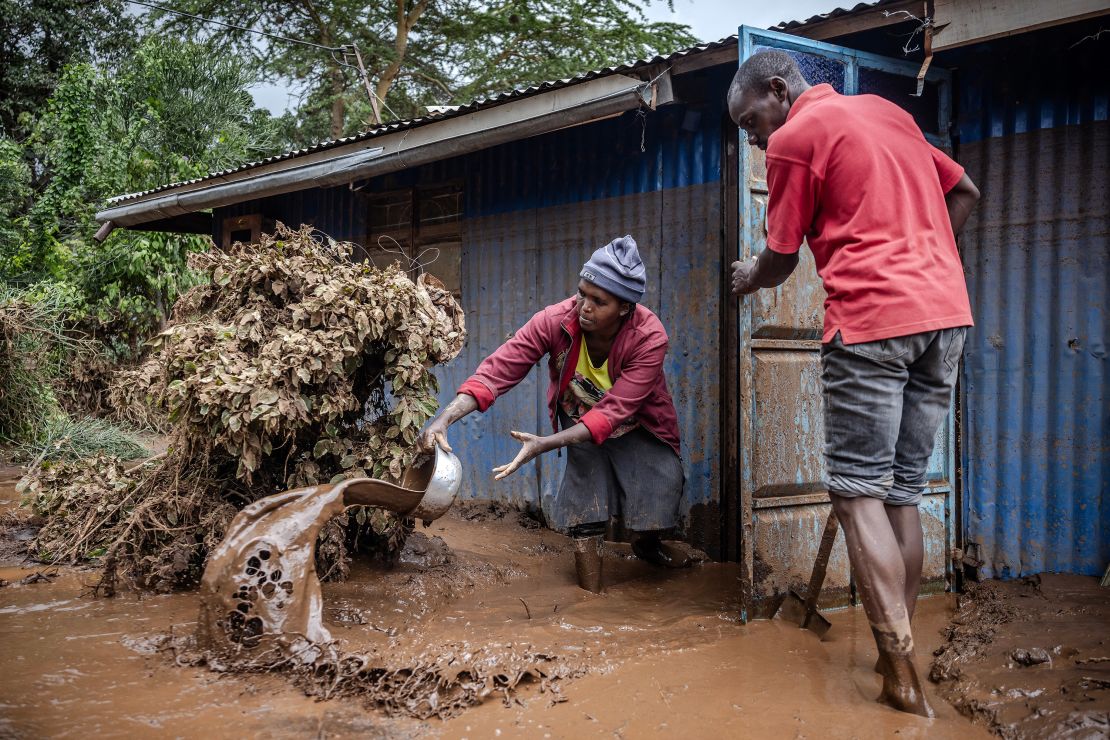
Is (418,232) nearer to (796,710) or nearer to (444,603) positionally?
(444,603)

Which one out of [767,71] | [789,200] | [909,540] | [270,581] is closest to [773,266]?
[789,200]

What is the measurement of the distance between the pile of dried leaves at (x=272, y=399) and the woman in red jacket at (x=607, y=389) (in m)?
0.54

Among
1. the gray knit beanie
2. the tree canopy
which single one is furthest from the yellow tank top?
the tree canopy

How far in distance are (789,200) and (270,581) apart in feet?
7.49

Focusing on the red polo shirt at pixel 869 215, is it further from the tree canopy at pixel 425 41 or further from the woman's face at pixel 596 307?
the tree canopy at pixel 425 41

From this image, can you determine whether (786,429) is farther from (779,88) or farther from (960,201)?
(779,88)

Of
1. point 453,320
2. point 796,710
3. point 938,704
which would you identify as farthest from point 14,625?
point 938,704

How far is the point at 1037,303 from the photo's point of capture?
3.76 metres

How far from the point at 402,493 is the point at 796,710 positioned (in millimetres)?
1739

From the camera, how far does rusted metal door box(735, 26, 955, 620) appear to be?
3312 millimetres

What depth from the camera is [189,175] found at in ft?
42.1

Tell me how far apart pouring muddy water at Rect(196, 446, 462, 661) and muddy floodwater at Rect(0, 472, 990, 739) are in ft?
0.54

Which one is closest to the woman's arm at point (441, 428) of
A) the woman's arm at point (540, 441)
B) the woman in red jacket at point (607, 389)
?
the woman in red jacket at point (607, 389)

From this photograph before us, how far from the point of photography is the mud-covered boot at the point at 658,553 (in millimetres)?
4266
